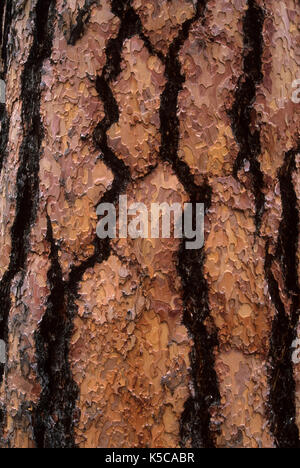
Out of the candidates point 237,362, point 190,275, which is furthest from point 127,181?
point 237,362

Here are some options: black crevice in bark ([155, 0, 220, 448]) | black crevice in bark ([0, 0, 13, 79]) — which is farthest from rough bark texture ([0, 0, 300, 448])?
black crevice in bark ([0, 0, 13, 79])

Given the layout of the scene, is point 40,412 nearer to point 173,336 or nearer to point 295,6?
point 173,336

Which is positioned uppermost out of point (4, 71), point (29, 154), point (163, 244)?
point (4, 71)

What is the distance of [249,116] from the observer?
568 mm

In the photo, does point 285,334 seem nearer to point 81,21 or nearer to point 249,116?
point 249,116

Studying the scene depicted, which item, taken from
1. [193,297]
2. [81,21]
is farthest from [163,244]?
[81,21]

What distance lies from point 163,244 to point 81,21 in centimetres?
31

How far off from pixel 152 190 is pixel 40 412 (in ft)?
1.03

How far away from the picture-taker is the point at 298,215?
1.90 ft

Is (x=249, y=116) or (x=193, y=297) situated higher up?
(x=249, y=116)

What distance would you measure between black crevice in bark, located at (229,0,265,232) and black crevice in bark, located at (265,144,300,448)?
0.04 m

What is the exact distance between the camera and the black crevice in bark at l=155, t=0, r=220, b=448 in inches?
21.2

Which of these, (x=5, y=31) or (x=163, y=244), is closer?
(x=163, y=244)

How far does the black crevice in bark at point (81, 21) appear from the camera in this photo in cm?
59
